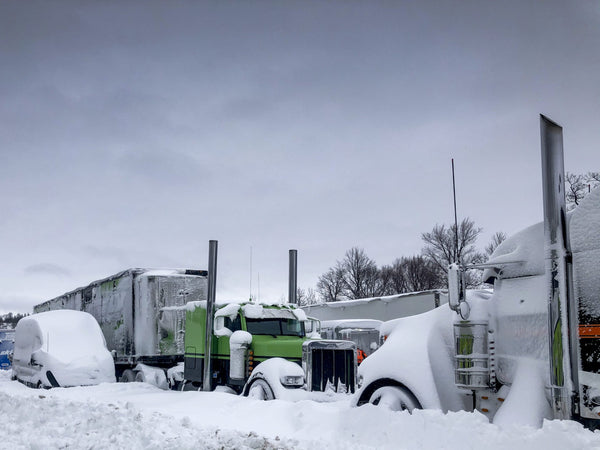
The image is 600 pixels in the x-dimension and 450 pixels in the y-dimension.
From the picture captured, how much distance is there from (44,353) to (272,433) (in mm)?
9891

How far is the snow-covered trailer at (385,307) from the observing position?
2230 cm

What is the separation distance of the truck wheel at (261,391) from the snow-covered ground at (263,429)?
130 cm

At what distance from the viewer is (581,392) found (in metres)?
5.37

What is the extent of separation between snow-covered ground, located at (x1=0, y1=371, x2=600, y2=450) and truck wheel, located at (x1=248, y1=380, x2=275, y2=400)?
1.30m

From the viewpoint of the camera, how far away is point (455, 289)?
6551 millimetres

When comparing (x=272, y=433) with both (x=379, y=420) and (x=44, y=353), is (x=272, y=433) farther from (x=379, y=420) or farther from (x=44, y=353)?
(x=44, y=353)

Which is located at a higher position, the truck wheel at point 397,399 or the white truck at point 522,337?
the white truck at point 522,337

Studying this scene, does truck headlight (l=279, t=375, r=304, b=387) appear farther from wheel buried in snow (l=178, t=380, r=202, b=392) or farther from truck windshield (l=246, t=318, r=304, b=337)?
wheel buried in snow (l=178, t=380, r=202, b=392)

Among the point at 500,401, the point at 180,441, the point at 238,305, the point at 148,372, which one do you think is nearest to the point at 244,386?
the point at 238,305

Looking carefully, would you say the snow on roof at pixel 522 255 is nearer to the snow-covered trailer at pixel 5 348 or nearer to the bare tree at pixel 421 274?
the snow-covered trailer at pixel 5 348

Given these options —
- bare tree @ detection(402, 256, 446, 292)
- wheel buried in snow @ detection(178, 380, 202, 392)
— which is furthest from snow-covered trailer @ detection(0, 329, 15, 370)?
bare tree @ detection(402, 256, 446, 292)

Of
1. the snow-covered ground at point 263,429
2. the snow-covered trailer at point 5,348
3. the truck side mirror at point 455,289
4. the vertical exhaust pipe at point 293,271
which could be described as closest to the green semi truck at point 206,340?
the snow-covered ground at point 263,429

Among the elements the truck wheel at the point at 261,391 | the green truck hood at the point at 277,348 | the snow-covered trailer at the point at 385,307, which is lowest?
the truck wheel at the point at 261,391

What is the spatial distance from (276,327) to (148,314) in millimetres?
4448
